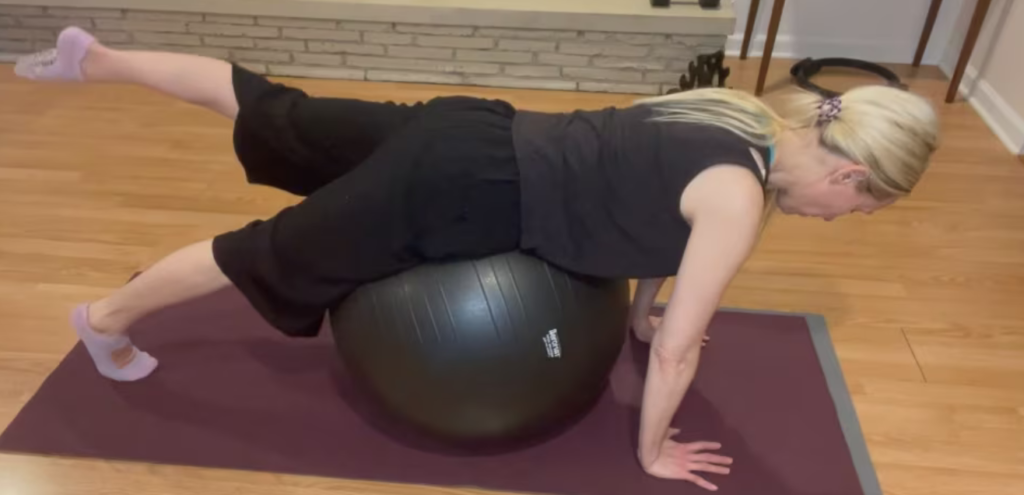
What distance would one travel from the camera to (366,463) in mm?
1638

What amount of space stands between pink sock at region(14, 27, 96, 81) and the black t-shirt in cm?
89

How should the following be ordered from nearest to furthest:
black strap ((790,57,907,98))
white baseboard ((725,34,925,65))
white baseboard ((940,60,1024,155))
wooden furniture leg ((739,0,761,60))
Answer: white baseboard ((940,60,1024,155)), black strap ((790,57,907,98)), wooden furniture leg ((739,0,761,60)), white baseboard ((725,34,925,65))

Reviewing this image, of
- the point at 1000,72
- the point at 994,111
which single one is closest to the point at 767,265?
the point at 994,111

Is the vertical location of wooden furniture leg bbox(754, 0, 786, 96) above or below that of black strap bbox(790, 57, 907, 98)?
above

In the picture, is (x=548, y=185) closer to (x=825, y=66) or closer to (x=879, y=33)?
(x=825, y=66)

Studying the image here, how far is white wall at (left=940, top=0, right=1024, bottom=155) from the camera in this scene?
291 centimetres

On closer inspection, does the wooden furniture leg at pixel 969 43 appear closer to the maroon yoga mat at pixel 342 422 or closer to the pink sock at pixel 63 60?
the maroon yoga mat at pixel 342 422

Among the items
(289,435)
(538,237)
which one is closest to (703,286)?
(538,237)

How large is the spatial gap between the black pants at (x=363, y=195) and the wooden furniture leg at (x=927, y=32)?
8.01 feet

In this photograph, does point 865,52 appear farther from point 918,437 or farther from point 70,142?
point 70,142

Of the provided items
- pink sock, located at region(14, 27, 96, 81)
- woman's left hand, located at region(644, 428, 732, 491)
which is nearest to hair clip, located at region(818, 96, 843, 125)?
woman's left hand, located at region(644, 428, 732, 491)

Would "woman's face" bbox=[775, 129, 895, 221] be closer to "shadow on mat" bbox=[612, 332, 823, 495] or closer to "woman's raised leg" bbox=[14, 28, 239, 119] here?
"shadow on mat" bbox=[612, 332, 823, 495]

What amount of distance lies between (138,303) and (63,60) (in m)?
0.51

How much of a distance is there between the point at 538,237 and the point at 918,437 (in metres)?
0.95
